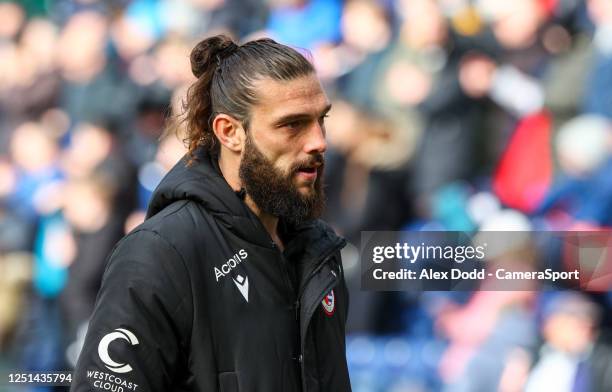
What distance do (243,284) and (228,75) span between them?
0.52 metres

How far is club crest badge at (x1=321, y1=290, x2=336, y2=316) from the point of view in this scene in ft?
7.74

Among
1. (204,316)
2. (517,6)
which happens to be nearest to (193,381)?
(204,316)

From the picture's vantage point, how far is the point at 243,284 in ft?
7.13

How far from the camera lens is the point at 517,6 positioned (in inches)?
178

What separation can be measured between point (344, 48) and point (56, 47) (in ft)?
4.87

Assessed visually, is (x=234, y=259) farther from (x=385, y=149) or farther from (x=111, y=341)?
(x=385, y=149)

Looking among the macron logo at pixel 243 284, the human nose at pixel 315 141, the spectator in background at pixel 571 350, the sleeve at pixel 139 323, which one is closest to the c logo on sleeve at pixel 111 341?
the sleeve at pixel 139 323

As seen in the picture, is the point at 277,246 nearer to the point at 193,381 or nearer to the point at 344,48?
the point at 193,381

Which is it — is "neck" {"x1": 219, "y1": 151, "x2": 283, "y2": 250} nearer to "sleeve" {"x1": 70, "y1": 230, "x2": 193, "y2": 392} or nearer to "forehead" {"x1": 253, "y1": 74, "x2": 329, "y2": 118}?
"forehead" {"x1": 253, "y1": 74, "x2": 329, "y2": 118}

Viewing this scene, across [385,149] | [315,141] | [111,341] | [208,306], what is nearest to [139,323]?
[111,341]

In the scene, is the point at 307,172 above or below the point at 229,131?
below

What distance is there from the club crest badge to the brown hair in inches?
17.5

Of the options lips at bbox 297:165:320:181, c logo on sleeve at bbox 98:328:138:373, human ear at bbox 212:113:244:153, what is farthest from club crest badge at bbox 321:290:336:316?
c logo on sleeve at bbox 98:328:138:373

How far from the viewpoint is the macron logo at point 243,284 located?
2.16 meters
